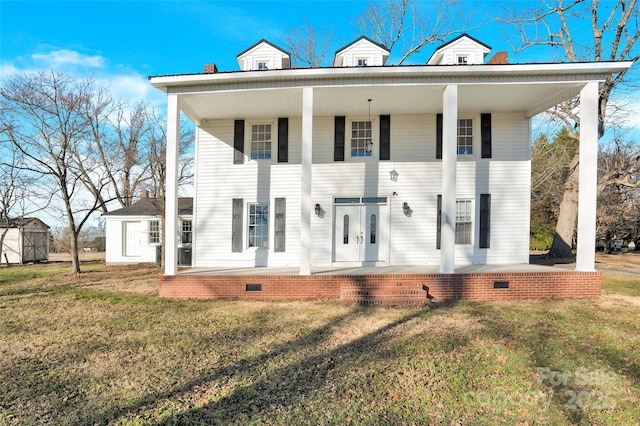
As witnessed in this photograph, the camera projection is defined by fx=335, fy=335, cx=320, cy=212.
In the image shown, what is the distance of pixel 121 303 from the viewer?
7895mm

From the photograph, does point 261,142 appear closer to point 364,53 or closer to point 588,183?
point 364,53

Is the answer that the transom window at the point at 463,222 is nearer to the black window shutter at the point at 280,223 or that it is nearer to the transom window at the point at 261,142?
the black window shutter at the point at 280,223

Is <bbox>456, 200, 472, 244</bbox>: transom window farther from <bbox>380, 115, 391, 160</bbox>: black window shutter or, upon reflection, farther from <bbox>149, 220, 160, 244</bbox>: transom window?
<bbox>149, 220, 160, 244</bbox>: transom window

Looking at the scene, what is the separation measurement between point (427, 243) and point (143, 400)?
8.55m

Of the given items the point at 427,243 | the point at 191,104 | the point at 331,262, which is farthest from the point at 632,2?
the point at 191,104

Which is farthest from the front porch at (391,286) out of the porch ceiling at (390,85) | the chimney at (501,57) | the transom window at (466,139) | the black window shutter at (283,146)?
the chimney at (501,57)

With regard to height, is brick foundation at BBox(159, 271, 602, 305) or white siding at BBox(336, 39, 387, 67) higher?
white siding at BBox(336, 39, 387, 67)

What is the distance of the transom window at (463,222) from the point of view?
410 inches

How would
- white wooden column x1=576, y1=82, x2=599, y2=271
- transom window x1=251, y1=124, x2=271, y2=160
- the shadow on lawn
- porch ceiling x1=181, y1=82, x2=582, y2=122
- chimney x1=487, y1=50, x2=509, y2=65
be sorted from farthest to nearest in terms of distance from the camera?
transom window x1=251, y1=124, x2=271, y2=160 → chimney x1=487, y1=50, x2=509, y2=65 → porch ceiling x1=181, y1=82, x2=582, y2=122 → white wooden column x1=576, y1=82, x2=599, y2=271 → the shadow on lawn

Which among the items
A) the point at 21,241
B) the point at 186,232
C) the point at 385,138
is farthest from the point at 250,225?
the point at 21,241

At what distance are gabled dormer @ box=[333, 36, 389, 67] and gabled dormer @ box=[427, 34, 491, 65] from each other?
1.84m

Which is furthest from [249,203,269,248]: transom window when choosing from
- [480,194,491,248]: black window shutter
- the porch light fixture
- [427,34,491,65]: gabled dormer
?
[427,34,491,65]: gabled dormer

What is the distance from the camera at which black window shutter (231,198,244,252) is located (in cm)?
1056

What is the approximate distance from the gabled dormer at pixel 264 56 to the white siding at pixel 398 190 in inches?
72.6
